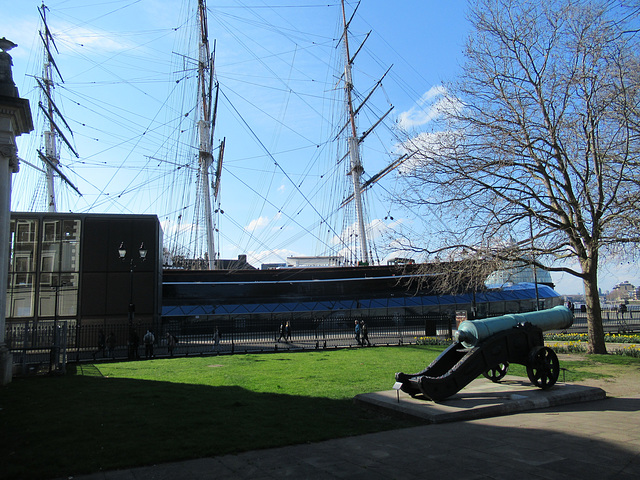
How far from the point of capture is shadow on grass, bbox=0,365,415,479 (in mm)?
4863

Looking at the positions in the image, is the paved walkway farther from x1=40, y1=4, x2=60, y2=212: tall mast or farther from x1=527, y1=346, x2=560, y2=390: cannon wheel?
x1=40, y1=4, x2=60, y2=212: tall mast

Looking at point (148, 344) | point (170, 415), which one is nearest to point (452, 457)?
point (170, 415)

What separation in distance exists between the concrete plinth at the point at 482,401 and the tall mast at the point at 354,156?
109ft

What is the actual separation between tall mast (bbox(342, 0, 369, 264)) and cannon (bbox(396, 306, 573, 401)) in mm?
33022

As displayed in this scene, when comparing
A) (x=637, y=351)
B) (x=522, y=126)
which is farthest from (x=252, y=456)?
(x=637, y=351)

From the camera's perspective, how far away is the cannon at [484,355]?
279 inches

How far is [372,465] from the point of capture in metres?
4.56

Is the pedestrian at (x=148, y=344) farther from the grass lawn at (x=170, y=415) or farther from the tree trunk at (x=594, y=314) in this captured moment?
the tree trunk at (x=594, y=314)

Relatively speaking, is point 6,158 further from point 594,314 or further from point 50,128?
point 50,128

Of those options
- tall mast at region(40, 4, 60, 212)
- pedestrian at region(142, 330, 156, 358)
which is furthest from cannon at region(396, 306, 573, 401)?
tall mast at region(40, 4, 60, 212)

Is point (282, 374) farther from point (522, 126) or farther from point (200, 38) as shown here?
point (200, 38)

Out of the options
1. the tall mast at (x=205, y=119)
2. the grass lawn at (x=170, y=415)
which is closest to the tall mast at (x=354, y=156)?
the tall mast at (x=205, y=119)

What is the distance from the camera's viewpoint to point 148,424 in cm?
627

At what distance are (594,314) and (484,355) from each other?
348 inches
